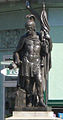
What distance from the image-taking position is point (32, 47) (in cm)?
1341

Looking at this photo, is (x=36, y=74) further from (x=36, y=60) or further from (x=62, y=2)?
(x=62, y=2)

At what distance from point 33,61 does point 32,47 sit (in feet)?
1.33

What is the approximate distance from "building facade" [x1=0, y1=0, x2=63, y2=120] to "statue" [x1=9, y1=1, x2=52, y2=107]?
10588mm

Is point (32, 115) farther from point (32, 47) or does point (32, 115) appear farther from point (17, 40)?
point (17, 40)

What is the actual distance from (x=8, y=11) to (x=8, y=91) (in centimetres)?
432

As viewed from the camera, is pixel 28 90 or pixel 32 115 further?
pixel 28 90

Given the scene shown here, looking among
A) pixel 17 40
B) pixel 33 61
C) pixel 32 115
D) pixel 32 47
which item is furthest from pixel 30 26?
pixel 17 40

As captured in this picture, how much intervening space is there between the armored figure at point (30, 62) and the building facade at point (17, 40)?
34.9 ft

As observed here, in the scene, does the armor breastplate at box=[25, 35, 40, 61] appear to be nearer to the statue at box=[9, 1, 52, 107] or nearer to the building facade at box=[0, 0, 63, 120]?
the statue at box=[9, 1, 52, 107]

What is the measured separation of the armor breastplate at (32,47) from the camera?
13.3 metres

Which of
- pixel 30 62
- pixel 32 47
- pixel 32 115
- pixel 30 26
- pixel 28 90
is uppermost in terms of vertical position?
pixel 30 26

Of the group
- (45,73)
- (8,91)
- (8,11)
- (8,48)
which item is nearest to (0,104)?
(8,91)

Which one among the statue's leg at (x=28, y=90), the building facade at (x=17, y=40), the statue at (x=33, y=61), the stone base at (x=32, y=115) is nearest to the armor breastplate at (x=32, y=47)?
the statue at (x=33, y=61)

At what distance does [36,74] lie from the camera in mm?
13133
